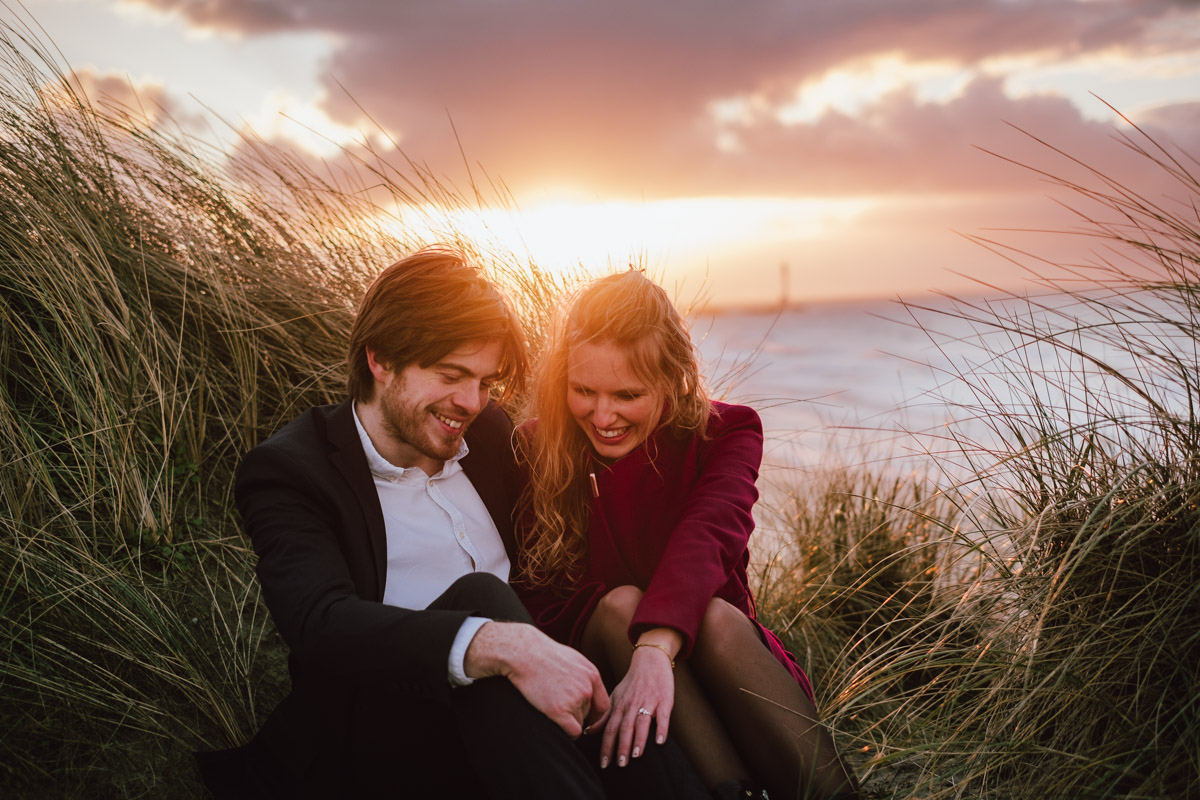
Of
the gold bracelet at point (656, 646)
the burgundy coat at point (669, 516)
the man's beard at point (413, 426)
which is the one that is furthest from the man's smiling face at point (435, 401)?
the gold bracelet at point (656, 646)

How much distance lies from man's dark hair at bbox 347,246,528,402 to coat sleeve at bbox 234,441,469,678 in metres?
0.42

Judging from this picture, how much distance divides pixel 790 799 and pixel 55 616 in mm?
2099

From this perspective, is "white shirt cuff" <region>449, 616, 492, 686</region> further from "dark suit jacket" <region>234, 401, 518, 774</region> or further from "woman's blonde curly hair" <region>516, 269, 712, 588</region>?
"woman's blonde curly hair" <region>516, 269, 712, 588</region>

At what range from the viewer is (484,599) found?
1.86 m

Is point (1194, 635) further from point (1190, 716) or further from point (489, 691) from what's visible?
point (489, 691)

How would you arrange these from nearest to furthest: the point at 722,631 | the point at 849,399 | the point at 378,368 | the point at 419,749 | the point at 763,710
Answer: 1. the point at 419,749
2. the point at 763,710
3. the point at 722,631
4. the point at 378,368
5. the point at 849,399

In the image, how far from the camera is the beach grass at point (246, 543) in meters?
1.79

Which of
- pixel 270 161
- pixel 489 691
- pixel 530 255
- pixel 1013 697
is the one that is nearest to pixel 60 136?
pixel 270 161

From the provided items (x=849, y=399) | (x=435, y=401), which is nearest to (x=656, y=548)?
(x=435, y=401)

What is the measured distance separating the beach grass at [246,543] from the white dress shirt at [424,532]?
2.29 feet

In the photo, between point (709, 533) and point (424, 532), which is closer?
point (709, 533)

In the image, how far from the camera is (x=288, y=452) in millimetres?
2047

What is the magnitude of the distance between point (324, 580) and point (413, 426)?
1.82 feet

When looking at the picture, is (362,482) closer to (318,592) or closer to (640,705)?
(318,592)
